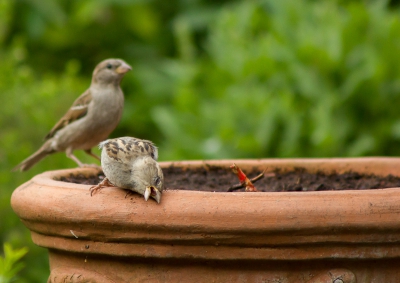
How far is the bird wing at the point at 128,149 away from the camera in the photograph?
7.93 feet

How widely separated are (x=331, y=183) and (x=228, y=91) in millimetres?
2516

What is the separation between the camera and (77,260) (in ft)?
8.08

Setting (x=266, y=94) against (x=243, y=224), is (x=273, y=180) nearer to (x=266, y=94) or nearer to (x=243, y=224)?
(x=243, y=224)

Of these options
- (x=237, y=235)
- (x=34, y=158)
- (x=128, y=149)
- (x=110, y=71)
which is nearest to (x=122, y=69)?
(x=110, y=71)

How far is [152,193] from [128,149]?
0.83ft

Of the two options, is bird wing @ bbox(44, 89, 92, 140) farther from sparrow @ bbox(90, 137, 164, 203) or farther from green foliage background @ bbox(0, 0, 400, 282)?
sparrow @ bbox(90, 137, 164, 203)

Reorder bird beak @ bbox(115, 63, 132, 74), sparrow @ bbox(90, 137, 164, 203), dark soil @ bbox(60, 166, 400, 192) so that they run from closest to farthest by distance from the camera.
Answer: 1. sparrow @ bbox(90, 137, 164, 203)
2. dark soil @ bbox(60, 166, 400, 192)
3. bird beak @ bbox(115, 63, 132, 74)

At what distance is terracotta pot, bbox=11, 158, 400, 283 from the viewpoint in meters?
2.17

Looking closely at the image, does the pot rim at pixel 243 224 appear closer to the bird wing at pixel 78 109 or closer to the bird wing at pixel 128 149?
the bird wing at pixel 128 149

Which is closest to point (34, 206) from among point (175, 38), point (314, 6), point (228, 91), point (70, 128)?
point (70, 128)

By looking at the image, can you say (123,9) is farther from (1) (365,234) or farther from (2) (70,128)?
(1) (365,234)

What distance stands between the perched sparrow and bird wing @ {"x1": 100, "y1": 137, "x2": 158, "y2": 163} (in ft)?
5.91

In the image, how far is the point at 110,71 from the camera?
4.39m

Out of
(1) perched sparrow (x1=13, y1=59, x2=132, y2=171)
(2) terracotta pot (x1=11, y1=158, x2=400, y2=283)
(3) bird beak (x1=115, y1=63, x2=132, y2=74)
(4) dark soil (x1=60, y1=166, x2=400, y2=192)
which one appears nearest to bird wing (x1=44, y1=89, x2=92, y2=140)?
(1) perched sparrow (x1=13, y1=59, x2=132, y2=171)
